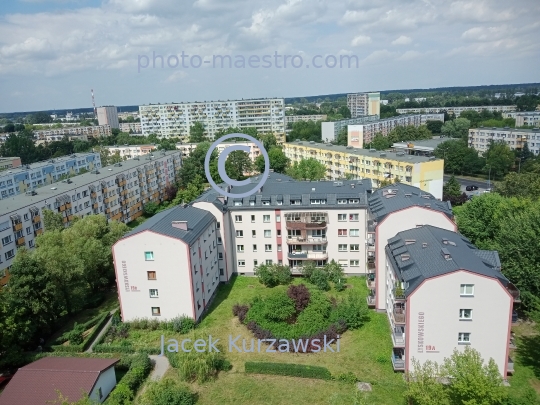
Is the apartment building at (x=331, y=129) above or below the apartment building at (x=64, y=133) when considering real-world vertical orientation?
below

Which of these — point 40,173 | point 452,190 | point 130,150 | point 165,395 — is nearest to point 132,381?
point 165,395

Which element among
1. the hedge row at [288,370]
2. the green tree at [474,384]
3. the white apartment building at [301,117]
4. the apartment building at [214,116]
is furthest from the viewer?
the white apartment building at [301,117]

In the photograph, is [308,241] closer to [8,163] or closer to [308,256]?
[308,256]

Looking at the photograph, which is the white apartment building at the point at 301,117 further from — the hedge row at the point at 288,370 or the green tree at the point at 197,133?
the hedge row at the point at 288,370

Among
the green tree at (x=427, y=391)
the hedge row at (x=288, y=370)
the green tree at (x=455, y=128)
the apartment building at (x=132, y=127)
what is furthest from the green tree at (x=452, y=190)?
the apartment building at (x=132, y=127)

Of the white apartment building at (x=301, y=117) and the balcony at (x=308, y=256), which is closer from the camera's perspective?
the balcony at (x=308, y=256)

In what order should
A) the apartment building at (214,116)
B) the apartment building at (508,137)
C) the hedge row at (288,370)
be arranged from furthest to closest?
the apartment building at (214,116)
the apartment building at (508,137)
the hedge row at (288,370)

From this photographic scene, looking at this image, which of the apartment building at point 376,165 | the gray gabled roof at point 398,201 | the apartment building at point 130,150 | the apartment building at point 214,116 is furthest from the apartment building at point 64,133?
the gray gabled roof at point 398,201

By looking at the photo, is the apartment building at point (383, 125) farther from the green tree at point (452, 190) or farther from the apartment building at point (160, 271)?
the apartment building at point (160, 271)

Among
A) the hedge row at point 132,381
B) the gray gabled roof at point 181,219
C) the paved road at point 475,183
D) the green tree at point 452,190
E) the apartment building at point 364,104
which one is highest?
the apartment building at point 364,104
